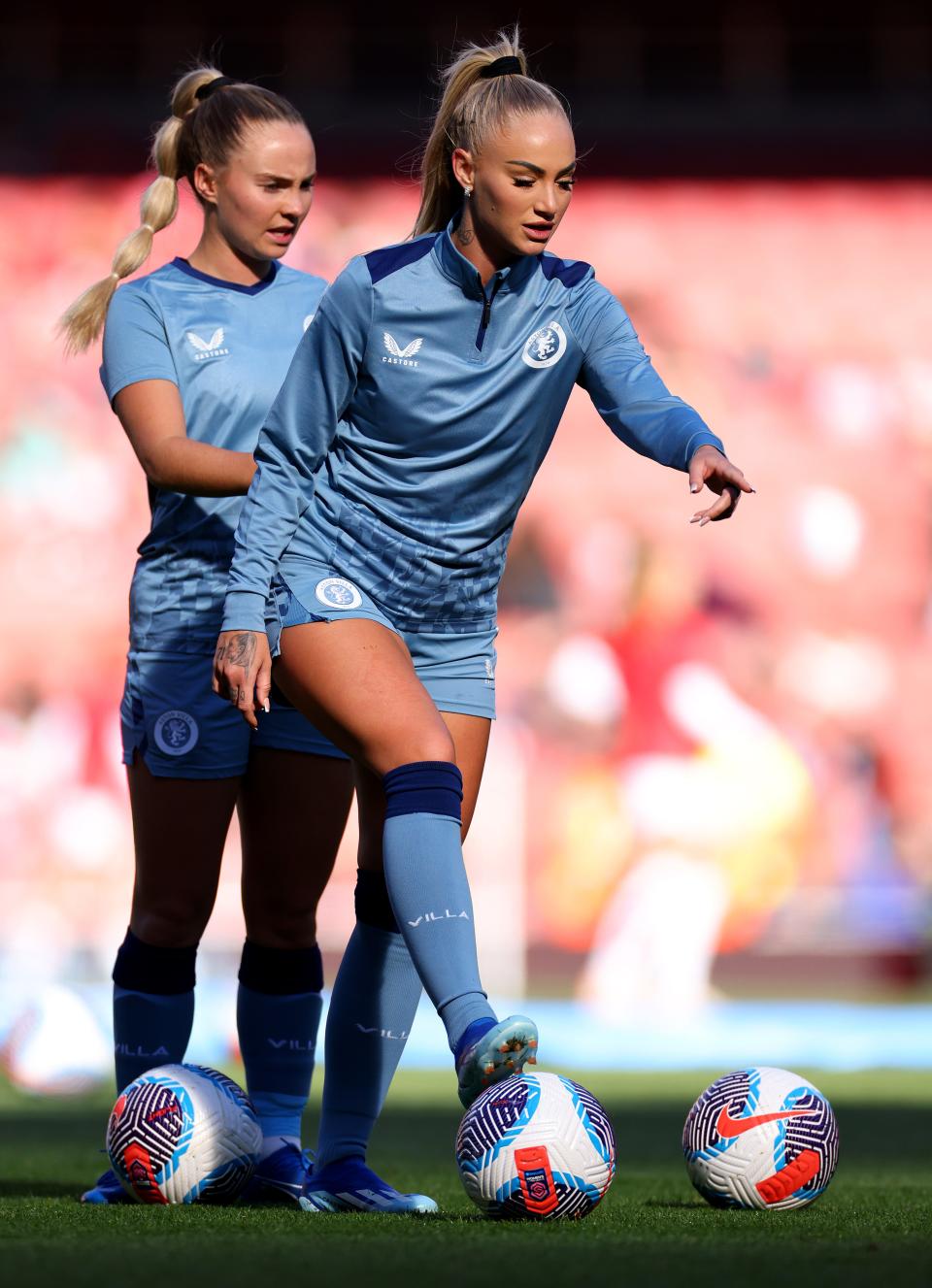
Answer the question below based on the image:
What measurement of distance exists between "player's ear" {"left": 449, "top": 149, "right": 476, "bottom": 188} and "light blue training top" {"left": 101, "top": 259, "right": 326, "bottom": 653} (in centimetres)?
75

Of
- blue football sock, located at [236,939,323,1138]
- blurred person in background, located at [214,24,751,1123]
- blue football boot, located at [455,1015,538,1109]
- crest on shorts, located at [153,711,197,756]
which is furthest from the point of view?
blue football sock, located at [236,939,323,1138]

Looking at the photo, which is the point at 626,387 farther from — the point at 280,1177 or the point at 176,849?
the point at 280,1177

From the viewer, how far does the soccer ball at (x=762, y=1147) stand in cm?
324

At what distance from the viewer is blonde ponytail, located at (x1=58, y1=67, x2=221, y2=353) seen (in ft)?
13.3

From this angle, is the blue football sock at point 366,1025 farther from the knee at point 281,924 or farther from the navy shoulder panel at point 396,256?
the navy shoulder panel at point 396,256

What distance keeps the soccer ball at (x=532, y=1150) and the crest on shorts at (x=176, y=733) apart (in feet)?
3.64

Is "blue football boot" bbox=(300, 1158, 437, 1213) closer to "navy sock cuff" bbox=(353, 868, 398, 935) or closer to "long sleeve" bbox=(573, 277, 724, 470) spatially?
"navy sock cuff" bbox=(353, 868, 398, 935)

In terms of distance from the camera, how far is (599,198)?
15.4 metres

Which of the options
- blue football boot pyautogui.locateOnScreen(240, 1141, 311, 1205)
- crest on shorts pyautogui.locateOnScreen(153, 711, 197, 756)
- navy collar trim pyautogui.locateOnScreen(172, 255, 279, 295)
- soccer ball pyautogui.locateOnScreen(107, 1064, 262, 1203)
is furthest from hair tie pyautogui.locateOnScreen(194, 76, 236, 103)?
blue football boot pyautogui.locateOnScreen(240, 1141, 311, 1205)

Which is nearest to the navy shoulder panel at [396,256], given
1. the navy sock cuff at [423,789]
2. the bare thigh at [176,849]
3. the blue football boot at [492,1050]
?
the navy sock cuff at [423,789]

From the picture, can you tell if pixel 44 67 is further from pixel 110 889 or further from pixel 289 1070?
pixel 289 1070

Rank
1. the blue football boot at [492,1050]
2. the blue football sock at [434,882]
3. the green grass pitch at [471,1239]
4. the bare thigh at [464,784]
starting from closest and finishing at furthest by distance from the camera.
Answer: the green grass pitch at [471,1239] < the blue football boot at [492,1050] < the blue football sock at [434,882] < the bare thigh at [464,784]

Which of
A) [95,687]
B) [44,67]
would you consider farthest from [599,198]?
[95,687]

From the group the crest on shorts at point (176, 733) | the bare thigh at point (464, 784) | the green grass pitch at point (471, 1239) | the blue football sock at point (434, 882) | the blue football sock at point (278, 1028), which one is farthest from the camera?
the blue football sock at point (278, 1028)
